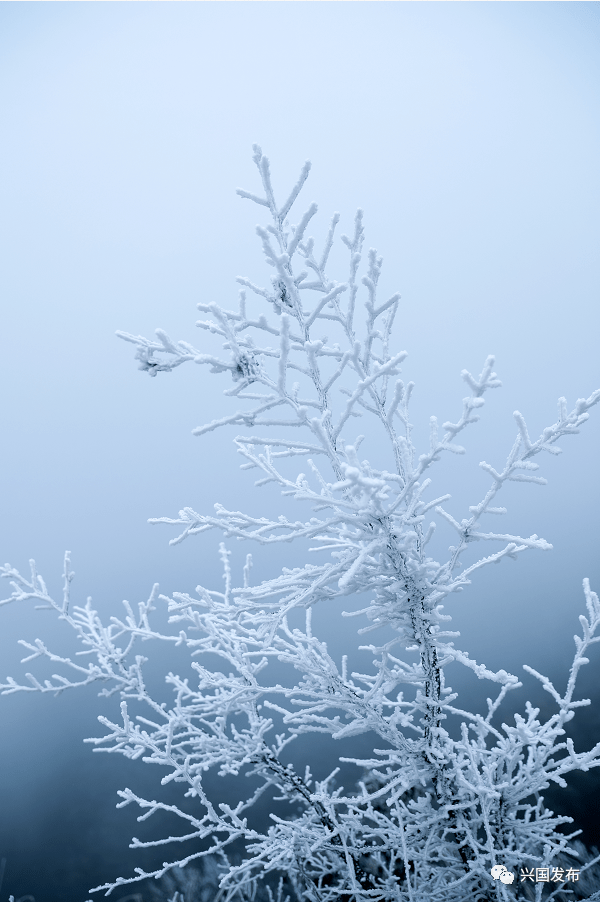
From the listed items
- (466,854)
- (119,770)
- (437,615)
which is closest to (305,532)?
(437,615)

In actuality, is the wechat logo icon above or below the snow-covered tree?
below

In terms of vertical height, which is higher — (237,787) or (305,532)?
(305,532)

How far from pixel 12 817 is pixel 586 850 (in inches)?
460

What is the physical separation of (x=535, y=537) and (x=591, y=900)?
11.5ft

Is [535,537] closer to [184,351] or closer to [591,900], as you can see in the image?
[184,351]

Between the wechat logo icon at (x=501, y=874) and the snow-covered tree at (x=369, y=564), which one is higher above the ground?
the snow-covered tree at (x=369, y=564)

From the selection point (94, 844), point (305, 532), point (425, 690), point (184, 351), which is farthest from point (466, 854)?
point (94, 844)

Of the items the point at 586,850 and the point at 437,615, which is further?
the point at 586,850

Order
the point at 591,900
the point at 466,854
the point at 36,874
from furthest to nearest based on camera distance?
the point at 36,874
the point at 591,900
the point at 466,854

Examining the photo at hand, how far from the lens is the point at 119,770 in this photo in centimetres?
1102

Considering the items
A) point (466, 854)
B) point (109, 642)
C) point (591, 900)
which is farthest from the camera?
point (109, 642)

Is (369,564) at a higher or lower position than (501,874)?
higher

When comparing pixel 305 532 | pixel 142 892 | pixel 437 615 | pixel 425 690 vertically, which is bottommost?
pixel 142 892

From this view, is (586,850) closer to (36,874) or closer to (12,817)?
(36,874)
